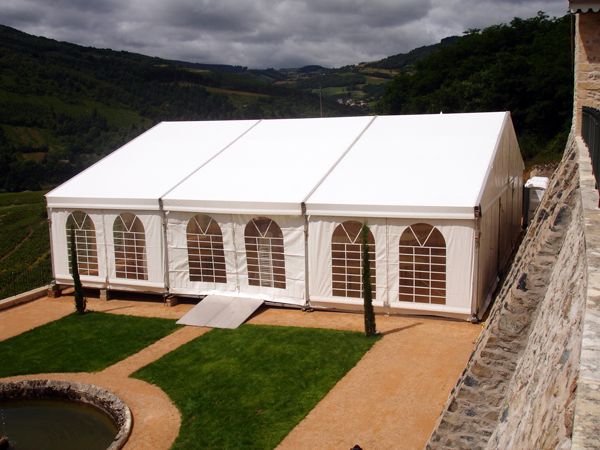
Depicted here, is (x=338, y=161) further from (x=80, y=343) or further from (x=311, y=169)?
(x=80, y=343)

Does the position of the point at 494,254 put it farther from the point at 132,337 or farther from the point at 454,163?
the point at 132,337

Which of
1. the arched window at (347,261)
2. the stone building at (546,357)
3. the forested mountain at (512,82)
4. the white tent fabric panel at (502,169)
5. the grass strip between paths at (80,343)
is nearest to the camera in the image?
the stone building at (546,357)

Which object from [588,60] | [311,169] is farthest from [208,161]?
[588,60]

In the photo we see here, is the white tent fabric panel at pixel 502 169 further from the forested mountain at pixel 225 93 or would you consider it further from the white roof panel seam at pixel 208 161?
the forested mountain at pixel 225 93

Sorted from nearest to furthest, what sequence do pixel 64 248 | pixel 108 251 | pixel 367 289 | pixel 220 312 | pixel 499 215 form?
1. pixel 367 289
2. pixel 220 312
3. pixel 499 215
4. pixel 108 251
5. pixel 64 248

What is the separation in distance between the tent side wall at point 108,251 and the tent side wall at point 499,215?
7.76 metres

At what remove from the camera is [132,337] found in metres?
10.6

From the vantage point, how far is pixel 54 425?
7.71m

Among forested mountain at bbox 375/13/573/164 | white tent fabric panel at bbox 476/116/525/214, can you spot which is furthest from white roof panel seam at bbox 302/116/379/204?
forested mountain at bbox 375/13/573/164

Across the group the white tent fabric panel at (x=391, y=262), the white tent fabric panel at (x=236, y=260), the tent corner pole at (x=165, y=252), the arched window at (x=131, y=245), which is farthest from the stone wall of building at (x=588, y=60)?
the arched window at (x=131, y=245)

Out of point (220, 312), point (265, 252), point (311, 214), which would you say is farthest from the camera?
point (265, 252)

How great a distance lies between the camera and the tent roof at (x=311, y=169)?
10680 millimetres

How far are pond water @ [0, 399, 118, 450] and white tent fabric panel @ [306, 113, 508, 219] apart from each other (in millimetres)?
5877

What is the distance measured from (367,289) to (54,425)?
585 cm
